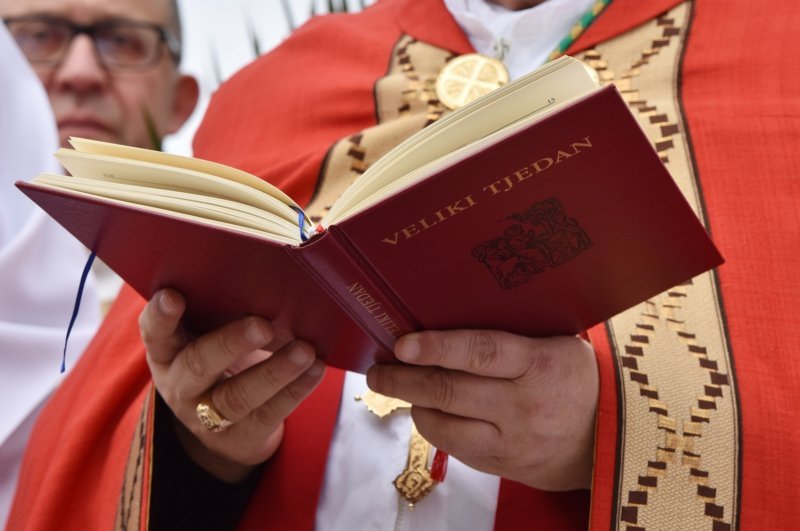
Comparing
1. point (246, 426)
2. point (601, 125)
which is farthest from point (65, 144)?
point (601, 125)

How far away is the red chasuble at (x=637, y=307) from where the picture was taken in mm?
946

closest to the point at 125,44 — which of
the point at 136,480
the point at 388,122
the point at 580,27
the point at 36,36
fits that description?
the point at 36,36

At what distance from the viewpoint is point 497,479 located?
1121 mm

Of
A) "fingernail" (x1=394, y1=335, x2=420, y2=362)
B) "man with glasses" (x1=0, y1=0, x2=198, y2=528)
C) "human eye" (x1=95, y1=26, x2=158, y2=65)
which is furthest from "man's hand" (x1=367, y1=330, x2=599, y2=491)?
"human eye" (x1=95, y1=26, x2=158, y2=65)

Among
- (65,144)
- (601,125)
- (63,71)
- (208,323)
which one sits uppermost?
(601,125)

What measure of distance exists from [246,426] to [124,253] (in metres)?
0.27

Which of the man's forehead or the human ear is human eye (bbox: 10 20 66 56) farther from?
the human ear

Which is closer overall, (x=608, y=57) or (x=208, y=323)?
(x=208, y=323)

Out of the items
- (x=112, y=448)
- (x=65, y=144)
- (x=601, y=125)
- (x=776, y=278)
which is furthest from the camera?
(x=65, y=144)

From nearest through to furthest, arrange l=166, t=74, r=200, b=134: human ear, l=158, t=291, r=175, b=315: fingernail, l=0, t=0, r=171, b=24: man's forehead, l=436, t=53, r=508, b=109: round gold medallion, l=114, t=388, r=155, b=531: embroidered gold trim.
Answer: l=158, t=291, r=175, b=315: fingernail < l=114, t=388, r=155, b=531: embroidered gold trim < l=436, t=53, r=508, b=109: round gold medallion < l=0, t=0, r=171, b=24: man's forehead < l=166, t=74, r=200, b=134: human ear

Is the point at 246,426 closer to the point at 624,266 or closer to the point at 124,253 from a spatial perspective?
the point at 124,253

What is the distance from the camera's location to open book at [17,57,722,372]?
0.72 m

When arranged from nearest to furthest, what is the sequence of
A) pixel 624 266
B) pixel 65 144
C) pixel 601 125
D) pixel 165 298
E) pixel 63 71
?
pixel 601 125
pixel 624 266
pixel 165 298
pixel 63 71
pixel 65 144

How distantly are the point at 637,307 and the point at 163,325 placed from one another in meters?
0.51
